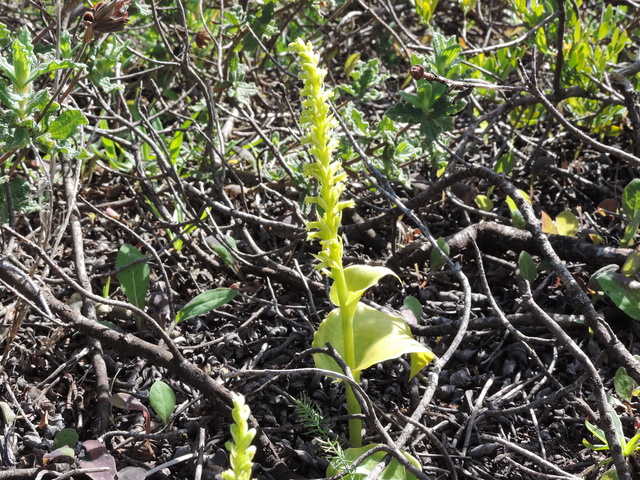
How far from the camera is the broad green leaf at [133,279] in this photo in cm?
205

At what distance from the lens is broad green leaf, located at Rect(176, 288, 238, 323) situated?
1970mm

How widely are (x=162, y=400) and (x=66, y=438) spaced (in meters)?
0.25

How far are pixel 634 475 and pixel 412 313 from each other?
2.26 feet

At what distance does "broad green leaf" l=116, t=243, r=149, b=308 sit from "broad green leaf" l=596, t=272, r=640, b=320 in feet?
4.41

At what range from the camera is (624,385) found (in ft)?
5.44

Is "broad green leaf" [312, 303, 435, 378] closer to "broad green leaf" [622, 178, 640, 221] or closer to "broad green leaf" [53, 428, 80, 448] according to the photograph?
"broad green leaf" [53, 428, 80, 448]

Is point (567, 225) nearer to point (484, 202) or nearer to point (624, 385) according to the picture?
point (484, 202)

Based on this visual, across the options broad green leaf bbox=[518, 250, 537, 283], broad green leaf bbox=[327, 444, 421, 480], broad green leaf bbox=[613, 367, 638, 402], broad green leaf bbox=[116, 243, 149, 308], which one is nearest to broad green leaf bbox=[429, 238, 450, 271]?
broad green leaf bbox=[518, 250, 537, 283]

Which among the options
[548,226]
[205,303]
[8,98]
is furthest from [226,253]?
[548,226]

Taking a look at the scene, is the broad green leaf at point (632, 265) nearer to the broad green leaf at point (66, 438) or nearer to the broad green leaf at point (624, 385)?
the broad green leaf at point (624, 385)

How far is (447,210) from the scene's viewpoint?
2564 mm

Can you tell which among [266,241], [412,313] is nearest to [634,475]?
[412,313]

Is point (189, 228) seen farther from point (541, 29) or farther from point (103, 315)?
point (541, 29)

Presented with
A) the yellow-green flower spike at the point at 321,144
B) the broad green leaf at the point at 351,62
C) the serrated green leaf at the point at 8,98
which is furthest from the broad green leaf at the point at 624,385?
the broad green leaf at the point at 351,62
